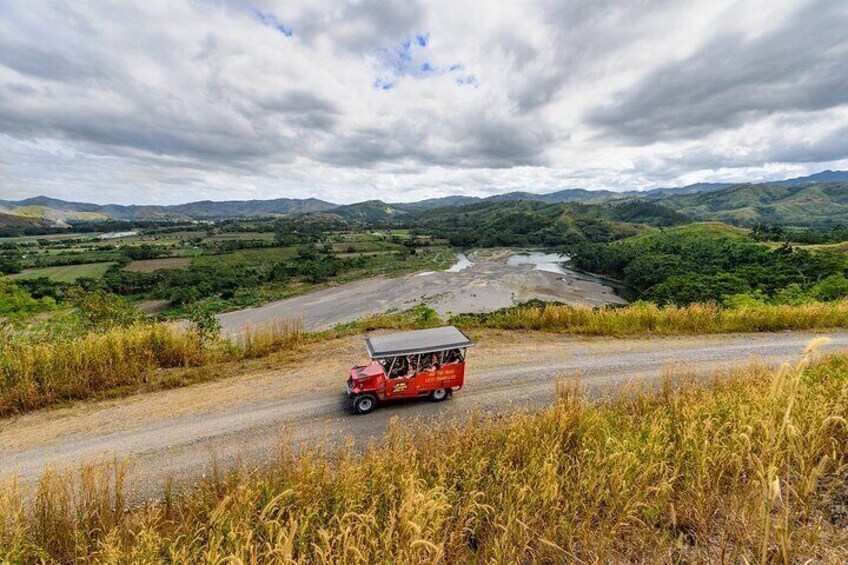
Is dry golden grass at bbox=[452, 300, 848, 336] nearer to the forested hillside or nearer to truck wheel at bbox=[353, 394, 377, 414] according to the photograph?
the forested hillside

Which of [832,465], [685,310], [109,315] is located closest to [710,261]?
[685,310]

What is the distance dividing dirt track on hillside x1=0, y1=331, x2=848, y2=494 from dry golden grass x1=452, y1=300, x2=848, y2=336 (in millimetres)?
1063

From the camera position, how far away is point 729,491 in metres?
4.38

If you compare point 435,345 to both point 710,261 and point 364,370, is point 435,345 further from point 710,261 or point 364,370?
point 710,261

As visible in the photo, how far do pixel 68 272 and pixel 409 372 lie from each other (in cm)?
11130

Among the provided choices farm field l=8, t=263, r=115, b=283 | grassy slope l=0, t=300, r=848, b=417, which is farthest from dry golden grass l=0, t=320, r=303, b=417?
farm field l=8, t=263, r=115, b=283

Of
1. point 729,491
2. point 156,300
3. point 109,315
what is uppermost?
point 729,491

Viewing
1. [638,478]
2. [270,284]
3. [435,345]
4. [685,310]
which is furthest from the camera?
[270,284]

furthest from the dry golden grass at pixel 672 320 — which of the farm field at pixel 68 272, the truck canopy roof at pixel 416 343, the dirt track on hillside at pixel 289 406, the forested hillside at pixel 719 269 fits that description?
the farm field at pixel 68 272

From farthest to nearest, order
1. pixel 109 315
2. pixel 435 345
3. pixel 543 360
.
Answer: pixel 109 315 < pixel 543 360 < pixel 435 345

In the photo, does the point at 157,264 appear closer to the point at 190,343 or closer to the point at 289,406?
the point at 190,343

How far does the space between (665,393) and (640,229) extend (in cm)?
17008

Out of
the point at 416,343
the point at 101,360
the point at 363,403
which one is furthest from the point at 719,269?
the point at 101,360

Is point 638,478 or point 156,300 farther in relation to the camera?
point 156,300
